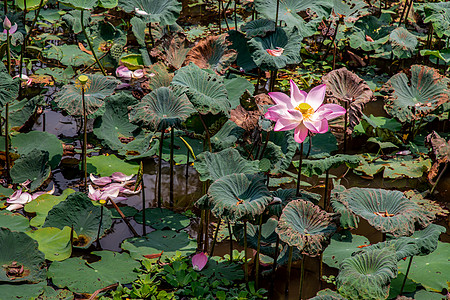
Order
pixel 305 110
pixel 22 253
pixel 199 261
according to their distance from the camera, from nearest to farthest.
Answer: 1. pixel 305 110
2. pixel 22 253
3. pixel 199 261

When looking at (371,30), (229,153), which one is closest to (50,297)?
(229,153)

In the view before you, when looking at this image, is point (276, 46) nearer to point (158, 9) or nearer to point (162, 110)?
point (158, 9)

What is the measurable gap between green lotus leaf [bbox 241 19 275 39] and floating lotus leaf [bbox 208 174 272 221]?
1771 mm

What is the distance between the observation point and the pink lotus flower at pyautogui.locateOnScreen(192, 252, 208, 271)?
9.13ft

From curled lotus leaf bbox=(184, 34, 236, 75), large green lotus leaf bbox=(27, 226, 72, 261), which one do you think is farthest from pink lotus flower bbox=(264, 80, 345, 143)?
large green lotus leaf bbox=(27, 226, 72, 261)

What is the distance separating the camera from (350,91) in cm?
338

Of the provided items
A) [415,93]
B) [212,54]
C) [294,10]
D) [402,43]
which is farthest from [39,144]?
[402,43]

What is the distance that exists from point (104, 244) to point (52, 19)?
3.87 metres

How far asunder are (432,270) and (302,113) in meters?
1.23

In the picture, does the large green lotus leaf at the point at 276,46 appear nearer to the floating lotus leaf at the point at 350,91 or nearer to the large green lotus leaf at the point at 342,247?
the floating lotus leaf at the point at 350,91

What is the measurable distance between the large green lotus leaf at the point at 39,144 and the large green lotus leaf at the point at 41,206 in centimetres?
37

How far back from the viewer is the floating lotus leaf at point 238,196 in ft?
7.43

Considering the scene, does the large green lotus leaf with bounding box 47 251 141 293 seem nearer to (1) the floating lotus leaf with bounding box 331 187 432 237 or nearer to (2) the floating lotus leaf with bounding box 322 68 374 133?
(1) the floating lotus leaf with bounding box 331 187 432 237

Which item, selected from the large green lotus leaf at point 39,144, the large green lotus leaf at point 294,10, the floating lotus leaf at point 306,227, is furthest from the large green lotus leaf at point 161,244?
the large green lotus leaf at point 294,10
